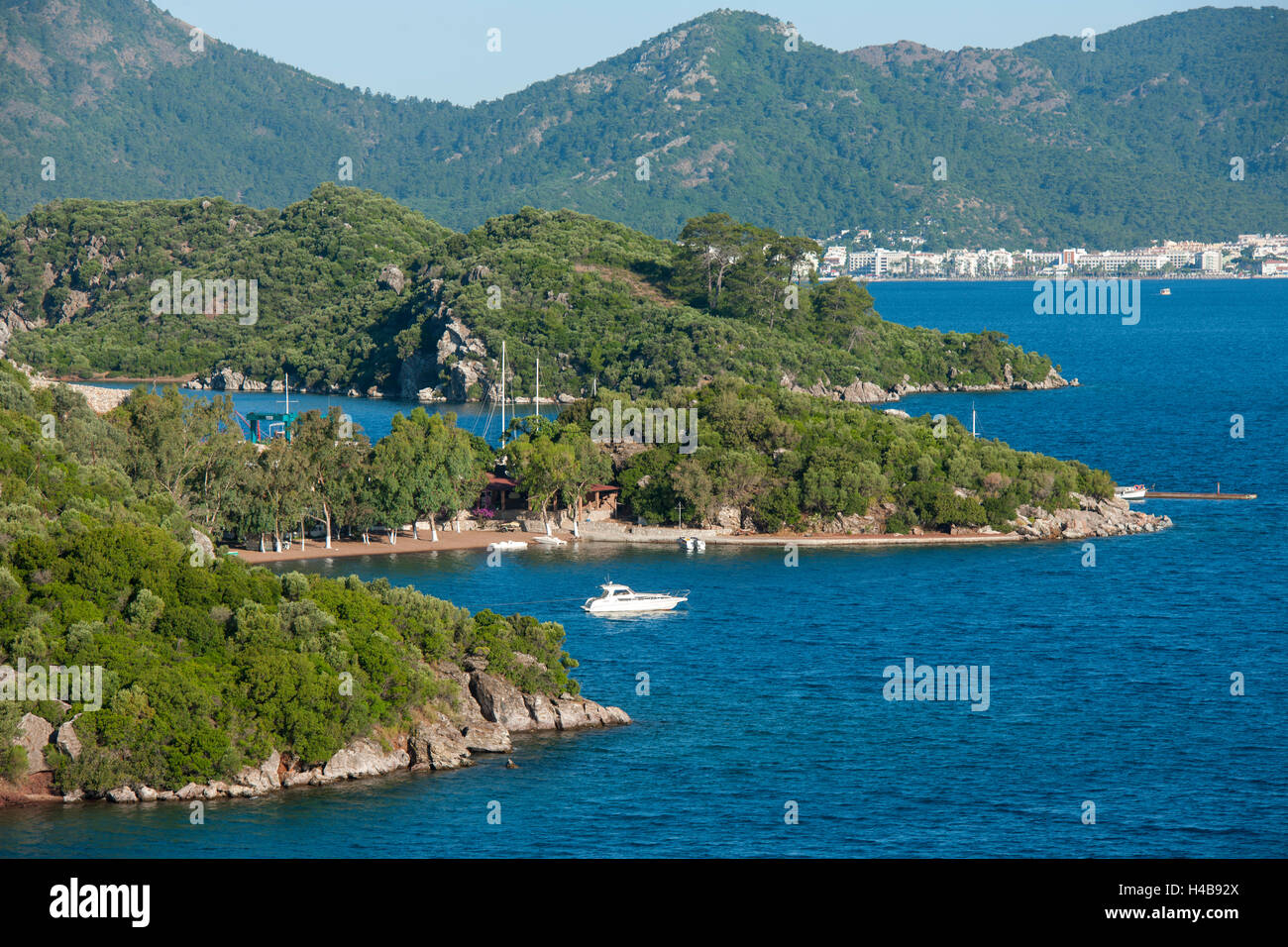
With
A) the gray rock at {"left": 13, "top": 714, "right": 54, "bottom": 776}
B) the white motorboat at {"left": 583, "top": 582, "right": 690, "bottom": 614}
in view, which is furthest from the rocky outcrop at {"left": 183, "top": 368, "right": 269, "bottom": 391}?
the gray rock at {"left": 13, "top": 714, "right": 54, "bottom": 776}

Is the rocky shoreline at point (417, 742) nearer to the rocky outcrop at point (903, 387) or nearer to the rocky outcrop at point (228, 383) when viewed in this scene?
the rocky outcrop at point (903, 387)

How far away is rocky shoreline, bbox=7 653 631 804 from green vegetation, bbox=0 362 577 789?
343 mm

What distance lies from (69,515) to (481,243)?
153 m

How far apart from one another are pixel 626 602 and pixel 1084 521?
1403 inches

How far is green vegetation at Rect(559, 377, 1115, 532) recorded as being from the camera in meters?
86.0

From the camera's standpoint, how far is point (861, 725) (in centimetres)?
4881

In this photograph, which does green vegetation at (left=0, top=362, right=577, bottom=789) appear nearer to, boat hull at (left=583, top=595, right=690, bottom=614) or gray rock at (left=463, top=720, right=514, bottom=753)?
gray rock at (left=463, top=720, right=514, bottom=753)

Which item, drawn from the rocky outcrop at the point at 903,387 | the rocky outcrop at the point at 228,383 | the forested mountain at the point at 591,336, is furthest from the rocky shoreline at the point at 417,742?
the rocky outcrop at the point at 228,383

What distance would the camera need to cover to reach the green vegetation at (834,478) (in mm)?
86000

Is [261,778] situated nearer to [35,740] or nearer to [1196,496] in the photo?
[35,740]

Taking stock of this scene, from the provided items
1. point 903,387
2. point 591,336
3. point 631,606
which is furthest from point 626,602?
point 903,387

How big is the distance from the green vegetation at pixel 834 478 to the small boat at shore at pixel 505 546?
8.67m

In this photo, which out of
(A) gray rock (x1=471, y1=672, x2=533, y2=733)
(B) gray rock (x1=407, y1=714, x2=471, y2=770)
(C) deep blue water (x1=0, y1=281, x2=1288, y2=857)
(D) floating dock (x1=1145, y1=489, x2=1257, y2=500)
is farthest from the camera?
A: (D) floating dock (x1=1145, y1=489, x2=1257, y2=500)

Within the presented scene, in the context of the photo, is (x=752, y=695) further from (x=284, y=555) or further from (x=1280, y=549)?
(x=1280, y=549)
